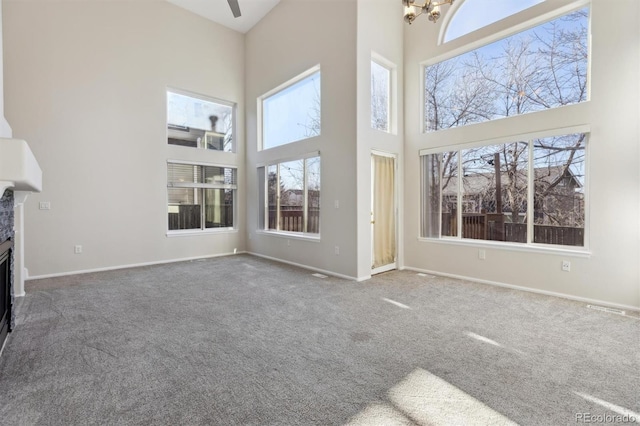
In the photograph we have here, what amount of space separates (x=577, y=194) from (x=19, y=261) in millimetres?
7377

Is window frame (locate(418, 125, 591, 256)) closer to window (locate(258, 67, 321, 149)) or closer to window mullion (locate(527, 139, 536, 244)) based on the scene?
window mullion (locate(527, 139, 536, 244))

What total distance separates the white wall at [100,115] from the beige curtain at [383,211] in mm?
3793

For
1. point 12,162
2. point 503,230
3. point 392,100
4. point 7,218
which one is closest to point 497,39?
point 392,100

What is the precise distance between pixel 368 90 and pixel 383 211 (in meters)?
2.04

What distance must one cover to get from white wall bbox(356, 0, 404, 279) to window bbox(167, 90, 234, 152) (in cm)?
365

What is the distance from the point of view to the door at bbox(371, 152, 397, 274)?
17.0 feet

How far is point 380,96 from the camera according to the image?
17.5ft

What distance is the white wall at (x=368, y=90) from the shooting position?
4.72 meters

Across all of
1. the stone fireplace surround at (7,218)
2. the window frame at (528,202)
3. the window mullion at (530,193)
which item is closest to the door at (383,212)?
the window frame at (528,202)

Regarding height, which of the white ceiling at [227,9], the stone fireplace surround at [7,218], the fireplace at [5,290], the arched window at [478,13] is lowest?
→ the fireplace at [5,290]

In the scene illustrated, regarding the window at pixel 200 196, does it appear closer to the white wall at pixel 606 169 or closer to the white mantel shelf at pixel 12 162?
the white mantel shelf at pixel 12 162

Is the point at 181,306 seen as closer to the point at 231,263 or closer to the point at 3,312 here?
the point at 3,312

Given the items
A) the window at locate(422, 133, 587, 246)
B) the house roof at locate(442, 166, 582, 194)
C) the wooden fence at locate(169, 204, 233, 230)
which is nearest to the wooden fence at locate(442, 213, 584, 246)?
the window at locate(422, 133, 587, 246)

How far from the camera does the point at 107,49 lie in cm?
541
